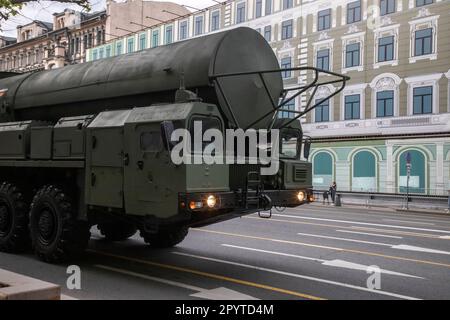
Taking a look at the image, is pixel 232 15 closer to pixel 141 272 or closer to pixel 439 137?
pixel 439 137

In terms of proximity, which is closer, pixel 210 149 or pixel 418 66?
pixel 210 149

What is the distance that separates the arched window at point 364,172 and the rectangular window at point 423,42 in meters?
6.92

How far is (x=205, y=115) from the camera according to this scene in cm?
754

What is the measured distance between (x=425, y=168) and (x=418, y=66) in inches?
247

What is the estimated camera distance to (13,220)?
9867 mm

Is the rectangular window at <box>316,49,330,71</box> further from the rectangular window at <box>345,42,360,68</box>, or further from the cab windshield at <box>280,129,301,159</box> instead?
the cab windshield at <box>280,129,301,159</box>

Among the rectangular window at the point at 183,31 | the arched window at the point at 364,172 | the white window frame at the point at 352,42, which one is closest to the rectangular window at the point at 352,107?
the white window frame at the point at 352,42

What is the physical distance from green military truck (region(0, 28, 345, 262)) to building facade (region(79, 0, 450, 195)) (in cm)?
2364

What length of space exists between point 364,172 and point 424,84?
654cm

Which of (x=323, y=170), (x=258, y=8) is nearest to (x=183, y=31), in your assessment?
(x=258, y=8)

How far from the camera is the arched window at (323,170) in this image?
35.6 m

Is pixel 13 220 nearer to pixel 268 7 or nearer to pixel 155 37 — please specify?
pixel 268 7
